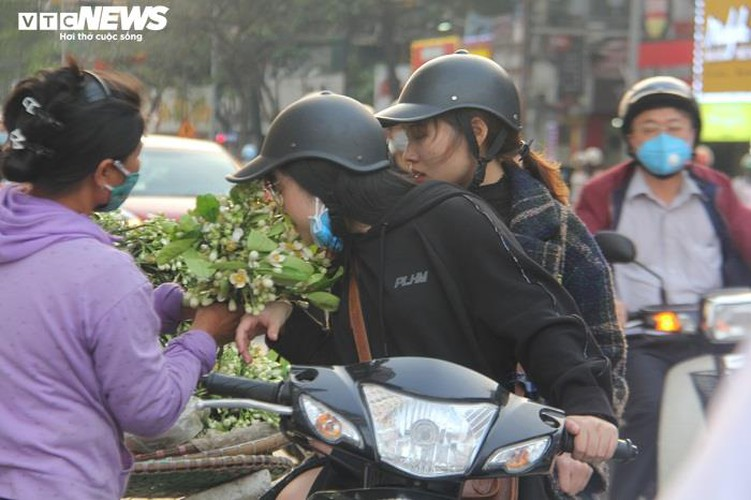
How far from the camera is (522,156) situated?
11.8 ft

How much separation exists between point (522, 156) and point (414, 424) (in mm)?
1410


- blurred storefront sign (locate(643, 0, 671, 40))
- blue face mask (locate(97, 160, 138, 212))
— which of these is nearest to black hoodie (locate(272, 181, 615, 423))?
blue face mask (locate(97, 160, 138, 212))

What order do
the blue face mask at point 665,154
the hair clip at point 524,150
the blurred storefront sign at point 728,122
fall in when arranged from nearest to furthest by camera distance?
1. the hair clip at point 524,150
2. the blue face mask at point 665,154
3. the blurred storefront sign at point 728,122

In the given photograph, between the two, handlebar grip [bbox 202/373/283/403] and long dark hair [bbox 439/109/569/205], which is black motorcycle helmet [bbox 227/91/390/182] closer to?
long dark hair [bbox 439/109/569/205]

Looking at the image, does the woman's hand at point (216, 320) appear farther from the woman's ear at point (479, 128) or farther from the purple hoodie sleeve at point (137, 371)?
the woman's ear at point (479, 128)

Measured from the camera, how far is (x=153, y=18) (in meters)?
3.55

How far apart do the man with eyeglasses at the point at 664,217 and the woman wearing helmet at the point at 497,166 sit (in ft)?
5.45

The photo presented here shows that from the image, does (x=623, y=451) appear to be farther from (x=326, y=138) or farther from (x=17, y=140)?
(x=17, y=140)

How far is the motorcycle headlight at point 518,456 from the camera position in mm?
2379

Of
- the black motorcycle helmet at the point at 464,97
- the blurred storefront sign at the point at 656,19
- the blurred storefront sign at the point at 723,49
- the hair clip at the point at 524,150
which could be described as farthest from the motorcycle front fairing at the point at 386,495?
the blurred storefront sign at the point at 656,19

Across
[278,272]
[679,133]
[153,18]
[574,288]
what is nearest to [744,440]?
[278,272]

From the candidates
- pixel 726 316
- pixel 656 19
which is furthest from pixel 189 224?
pixel 656 19

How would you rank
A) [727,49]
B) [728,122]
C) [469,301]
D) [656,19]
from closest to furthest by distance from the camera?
1. [469,301]
2. [727,49]
3. [728,122]
4. [656,19]

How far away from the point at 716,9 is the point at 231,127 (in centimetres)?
1312
